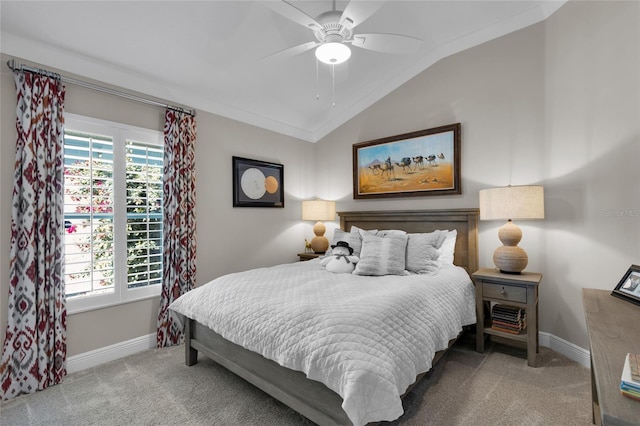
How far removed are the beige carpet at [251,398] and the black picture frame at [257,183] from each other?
1945mm

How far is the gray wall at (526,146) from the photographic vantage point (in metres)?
2.23

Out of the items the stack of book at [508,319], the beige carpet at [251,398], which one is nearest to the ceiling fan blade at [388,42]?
the stack of book at [508,319]

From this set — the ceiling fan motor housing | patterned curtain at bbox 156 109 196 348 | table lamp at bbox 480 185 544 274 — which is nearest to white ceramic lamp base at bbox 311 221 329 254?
patterned curtain at bbox 156 109 196 348

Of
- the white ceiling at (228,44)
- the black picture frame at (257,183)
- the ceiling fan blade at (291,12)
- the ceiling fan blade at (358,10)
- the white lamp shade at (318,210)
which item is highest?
the white ceiling at (228,44)

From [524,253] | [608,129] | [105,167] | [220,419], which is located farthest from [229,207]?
[608,129]

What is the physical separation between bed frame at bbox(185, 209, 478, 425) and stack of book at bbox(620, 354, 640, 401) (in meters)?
1.05

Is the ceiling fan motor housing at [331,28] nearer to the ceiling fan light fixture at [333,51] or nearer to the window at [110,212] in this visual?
the ceiling fan light fixture at [333,51]

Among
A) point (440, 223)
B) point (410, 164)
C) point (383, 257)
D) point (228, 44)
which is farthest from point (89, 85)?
point (440, 223)

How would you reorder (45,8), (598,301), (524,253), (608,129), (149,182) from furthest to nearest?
1. (149,182)
2. (524,253)
3. (608,129)
4. (45,8)
5. (598,301)

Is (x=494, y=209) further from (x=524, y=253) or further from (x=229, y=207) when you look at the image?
(x=229, y=207)

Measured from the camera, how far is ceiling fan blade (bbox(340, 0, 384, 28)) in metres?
1.79

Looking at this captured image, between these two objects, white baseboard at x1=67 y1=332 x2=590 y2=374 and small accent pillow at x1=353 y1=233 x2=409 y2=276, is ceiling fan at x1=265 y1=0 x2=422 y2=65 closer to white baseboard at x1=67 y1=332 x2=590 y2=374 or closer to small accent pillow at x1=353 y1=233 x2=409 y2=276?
small accent pillow at x1=353 y1=233 x2=409 y2=276

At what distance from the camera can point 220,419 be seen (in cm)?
187

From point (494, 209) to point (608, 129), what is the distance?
37.8 inches
